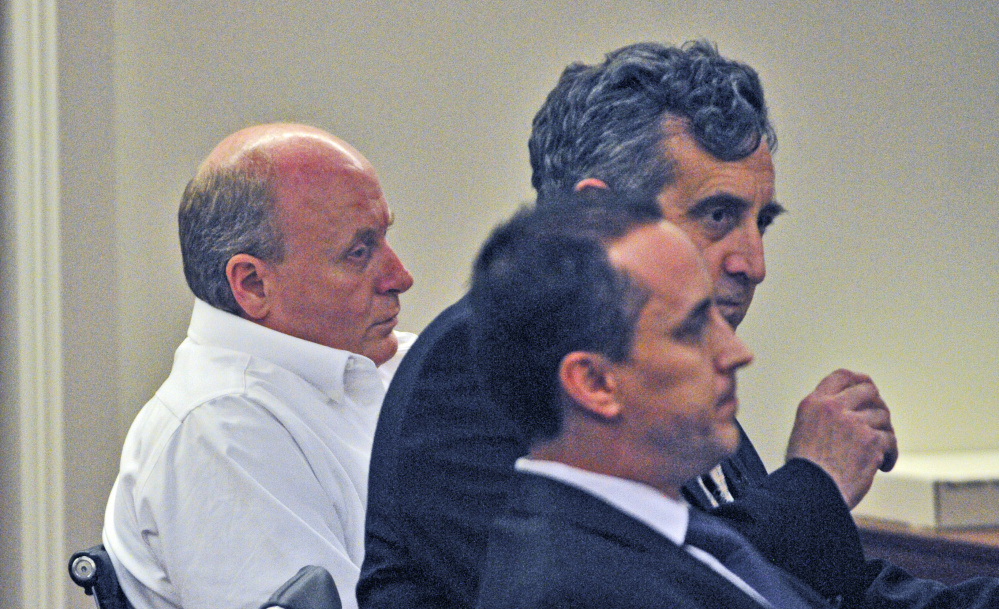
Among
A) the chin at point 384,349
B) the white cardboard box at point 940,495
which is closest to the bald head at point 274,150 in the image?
the chin at point 384,349

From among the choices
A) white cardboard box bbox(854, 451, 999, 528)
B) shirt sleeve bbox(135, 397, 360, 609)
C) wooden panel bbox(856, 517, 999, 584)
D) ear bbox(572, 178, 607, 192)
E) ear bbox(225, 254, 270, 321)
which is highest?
ear bbox(572, 178, 607, 192)

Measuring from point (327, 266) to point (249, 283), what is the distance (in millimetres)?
99

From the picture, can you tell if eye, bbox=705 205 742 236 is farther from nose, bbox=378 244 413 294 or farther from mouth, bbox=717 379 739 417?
nose, bbox=378 244 413 294

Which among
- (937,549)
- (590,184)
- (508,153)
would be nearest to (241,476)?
(590,184)

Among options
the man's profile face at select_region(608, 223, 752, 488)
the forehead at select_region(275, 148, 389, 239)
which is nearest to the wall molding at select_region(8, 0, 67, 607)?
the forehead at select_region(275, 148, 389, 239)

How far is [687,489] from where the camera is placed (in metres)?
0.83

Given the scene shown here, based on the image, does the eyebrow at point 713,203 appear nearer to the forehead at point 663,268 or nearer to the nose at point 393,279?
the forehead at point 663,268

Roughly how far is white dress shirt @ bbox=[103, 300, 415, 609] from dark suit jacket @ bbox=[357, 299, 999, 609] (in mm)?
281

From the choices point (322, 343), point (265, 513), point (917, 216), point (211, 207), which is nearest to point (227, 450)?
point (265, 513)

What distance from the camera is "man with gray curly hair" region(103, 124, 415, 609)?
45.6 inches

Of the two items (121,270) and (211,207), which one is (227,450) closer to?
(211,207)

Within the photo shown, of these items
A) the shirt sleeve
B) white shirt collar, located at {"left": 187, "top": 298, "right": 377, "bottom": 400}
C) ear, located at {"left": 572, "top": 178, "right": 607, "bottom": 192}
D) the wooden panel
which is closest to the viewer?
ear, located at {"left": 572, "top": 178, "right": 607, "bottom": 192}

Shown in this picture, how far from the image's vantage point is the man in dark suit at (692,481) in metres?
0.73

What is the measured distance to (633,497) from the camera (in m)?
0.61
